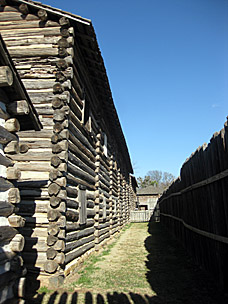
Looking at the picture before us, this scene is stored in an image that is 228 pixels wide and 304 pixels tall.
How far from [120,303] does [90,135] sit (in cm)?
575

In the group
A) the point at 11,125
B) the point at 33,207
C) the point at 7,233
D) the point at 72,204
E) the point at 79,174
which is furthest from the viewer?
the point at 79,174

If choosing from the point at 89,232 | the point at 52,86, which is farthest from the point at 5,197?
the point at 89,232

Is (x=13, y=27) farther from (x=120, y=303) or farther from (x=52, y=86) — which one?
(x=120, y=303)

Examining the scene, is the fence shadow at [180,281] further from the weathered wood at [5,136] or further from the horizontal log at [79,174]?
the weathered wood at [5,136]

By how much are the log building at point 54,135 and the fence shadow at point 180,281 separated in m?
2.11

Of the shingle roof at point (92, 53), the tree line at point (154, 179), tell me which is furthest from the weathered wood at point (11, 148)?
the tree line at point (154, 179)

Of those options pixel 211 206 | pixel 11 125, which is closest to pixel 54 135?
pixel 11 125

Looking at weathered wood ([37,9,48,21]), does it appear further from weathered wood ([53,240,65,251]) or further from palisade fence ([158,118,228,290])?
weathered wood ([53,240,65,251])

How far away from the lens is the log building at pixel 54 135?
222 inches

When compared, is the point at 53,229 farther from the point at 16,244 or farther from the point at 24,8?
the point at 24,8

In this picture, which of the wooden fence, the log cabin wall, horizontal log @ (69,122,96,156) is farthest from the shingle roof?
the wooden fence

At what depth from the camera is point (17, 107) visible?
403cm

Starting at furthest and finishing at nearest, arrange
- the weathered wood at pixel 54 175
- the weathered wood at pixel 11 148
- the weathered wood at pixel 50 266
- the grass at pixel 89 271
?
the weathered wood at pixel 54 175 < the grass at pixel 89 271 < the weathered wood at pixel 50 266 < the weathered wood at pixel 11 148

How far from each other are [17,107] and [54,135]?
81.8 inches
